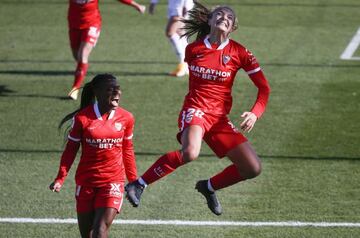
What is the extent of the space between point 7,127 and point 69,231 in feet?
15.3

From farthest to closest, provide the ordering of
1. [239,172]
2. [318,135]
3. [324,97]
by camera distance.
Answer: [324,97], [318,135], [239,172]

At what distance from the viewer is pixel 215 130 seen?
33.0ft

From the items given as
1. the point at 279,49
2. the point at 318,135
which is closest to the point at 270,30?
the point at 279,49

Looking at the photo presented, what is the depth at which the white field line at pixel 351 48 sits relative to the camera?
1894cm

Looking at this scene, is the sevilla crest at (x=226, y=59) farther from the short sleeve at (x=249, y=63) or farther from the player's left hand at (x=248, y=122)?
the player's left hand at (x=248, y=122)

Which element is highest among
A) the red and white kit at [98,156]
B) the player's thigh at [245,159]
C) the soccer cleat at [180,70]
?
the red and white kit at [98,156]

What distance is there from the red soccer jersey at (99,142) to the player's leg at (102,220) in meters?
0.28

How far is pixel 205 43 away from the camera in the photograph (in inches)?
404

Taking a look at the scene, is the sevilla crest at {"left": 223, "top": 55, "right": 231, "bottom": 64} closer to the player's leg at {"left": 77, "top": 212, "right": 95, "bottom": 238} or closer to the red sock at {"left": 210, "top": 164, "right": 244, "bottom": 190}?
the red sock at {"left": 210, "top": 164, "right": 244, "bottom": 190}

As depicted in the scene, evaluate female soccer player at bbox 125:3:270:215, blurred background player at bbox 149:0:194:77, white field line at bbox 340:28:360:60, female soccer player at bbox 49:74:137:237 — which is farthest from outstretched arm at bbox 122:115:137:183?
white field line at bbox 340:28:360:60

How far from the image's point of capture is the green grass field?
36.8 feet

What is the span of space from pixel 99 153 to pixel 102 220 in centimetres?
64

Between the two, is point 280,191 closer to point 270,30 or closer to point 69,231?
point 69,231

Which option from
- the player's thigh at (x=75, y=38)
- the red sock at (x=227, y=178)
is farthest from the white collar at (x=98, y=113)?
the player's thigh at (x=75, y=38)
